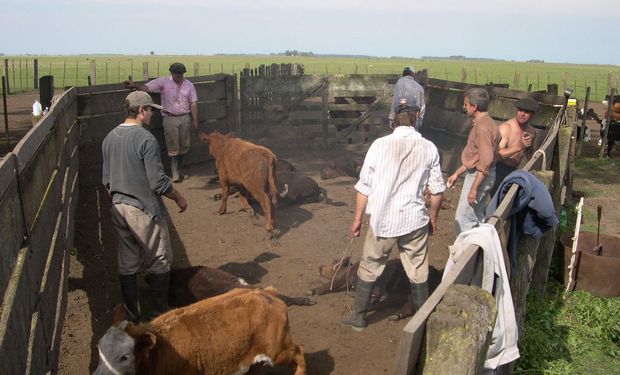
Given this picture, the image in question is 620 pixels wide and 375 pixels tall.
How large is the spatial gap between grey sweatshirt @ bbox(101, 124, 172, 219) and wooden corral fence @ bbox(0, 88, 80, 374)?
23.8 inches

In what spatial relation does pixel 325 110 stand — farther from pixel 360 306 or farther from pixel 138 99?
pixel 138 99

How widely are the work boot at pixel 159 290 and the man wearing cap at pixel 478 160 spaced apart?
10.8 ft

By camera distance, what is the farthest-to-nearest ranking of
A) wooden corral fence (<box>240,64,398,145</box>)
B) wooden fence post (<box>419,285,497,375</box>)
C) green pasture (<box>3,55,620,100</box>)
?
green pasture (<box>3,55,620,100</box>) < wooden corral fence (<box>240,64,398,145</box>) < wooden fence post (<box>419,285,497,375</box>)

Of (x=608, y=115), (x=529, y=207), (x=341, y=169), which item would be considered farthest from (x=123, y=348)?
(x=608, y=115)

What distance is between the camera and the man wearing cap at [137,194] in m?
5.12

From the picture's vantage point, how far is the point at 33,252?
385cm

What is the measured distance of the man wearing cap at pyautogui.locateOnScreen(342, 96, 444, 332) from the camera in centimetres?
501

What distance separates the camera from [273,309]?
14.3ft

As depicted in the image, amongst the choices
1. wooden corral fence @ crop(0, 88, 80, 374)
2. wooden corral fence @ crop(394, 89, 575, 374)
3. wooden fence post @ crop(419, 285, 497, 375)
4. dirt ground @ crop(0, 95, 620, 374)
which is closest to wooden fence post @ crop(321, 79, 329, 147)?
wooden corral fence @ crop(394, 89, 575, 374)

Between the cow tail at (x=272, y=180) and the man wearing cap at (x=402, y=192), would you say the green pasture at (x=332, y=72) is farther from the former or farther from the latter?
the man wearing cap at (x=402, y=192)

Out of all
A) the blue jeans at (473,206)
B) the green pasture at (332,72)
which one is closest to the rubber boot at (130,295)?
the blue jeans at (473,206)

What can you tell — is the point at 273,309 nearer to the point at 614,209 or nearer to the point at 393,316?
the point at 393,316

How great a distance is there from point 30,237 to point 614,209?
1056 centimetres

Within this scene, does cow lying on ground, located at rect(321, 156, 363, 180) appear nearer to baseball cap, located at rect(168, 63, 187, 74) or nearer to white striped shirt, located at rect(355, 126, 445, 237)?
baseball cap, located at rect(168, 63, 187, 74)
